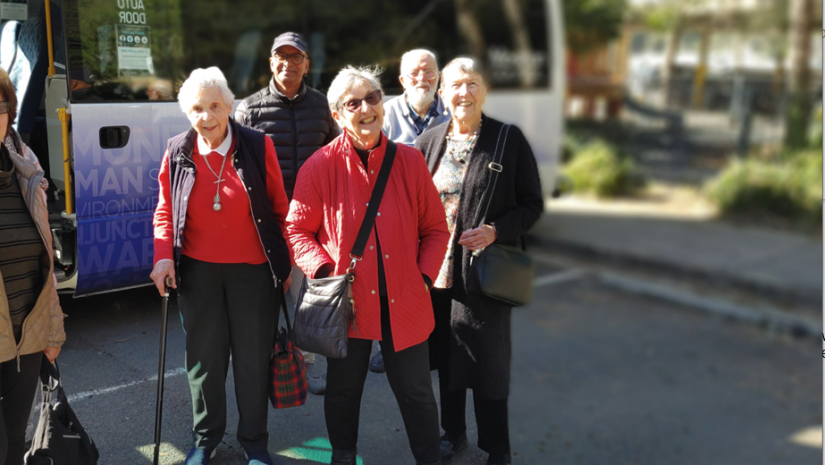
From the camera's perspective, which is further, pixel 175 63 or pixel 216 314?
pixel 175 63

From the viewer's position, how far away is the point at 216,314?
9.07 ft

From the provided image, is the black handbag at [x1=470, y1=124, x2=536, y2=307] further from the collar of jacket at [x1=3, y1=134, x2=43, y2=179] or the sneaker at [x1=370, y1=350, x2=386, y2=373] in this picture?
the collar of jacket at [x1=3, y1=134, x2=43, y2=179]

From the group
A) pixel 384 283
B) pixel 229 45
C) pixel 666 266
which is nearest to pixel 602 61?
pixel 666 266

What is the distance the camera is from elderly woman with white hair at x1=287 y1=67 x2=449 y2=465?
101 inches

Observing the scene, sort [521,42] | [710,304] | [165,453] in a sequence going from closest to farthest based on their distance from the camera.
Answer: [165,453] → [710,304] → [521,42]

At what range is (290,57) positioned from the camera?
3.64 m

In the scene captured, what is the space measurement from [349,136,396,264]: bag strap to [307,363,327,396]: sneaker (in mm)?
1277

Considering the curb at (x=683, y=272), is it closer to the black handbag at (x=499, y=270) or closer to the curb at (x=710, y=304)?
the curb at (x=710, y=304)

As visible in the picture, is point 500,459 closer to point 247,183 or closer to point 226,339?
point 226,339

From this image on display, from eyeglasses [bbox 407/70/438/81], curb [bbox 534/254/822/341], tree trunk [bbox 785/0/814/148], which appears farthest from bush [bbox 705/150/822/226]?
eyeglasses [bbox 407/70/438/81]

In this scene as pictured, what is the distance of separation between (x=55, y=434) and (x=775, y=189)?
30.4 feet

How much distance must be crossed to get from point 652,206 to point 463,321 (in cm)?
875

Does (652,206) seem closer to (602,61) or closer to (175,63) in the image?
(175,63)

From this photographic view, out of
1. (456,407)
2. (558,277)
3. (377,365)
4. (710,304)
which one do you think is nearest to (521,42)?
(558,277)
